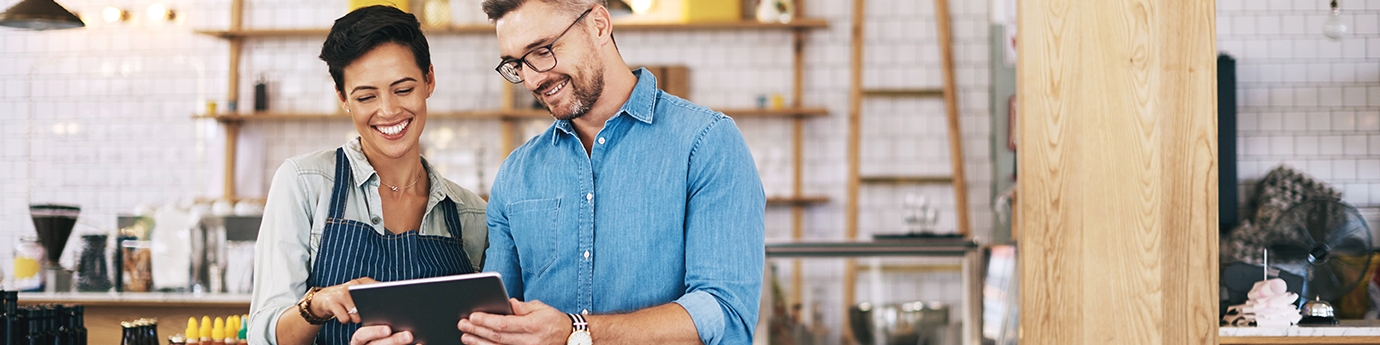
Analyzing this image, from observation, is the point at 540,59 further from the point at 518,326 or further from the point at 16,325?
the point at 16,325

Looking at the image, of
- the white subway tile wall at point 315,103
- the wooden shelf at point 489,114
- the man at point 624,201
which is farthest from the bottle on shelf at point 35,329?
the white subway tile wall at point 315,103

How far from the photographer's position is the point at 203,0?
6395mm

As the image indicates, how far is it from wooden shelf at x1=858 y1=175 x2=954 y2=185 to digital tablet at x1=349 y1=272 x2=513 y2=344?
14.8ft

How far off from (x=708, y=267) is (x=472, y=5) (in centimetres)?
476

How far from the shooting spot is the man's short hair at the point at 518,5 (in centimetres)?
175

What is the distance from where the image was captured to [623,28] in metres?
5.98

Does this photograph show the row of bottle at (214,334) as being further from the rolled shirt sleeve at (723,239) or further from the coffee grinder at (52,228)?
the rolled shirt sleeve at (723,239)

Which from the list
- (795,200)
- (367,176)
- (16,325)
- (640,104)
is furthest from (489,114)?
(640,104)

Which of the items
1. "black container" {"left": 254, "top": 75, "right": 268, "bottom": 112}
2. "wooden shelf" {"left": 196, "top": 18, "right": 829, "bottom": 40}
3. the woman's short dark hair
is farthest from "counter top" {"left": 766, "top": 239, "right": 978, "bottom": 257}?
"black container" {"left": 254, "top": 75, "right": 268, "bottom": 112}

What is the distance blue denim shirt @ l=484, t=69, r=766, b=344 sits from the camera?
1.70 m

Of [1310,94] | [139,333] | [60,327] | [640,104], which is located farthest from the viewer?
[1310,94]

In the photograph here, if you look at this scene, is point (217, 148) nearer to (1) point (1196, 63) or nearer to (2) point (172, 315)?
Answer: (2) point (172, 315)

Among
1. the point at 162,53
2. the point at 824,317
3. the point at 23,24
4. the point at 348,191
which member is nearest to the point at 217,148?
the point at 162,53

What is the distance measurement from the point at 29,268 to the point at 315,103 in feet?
8.51
